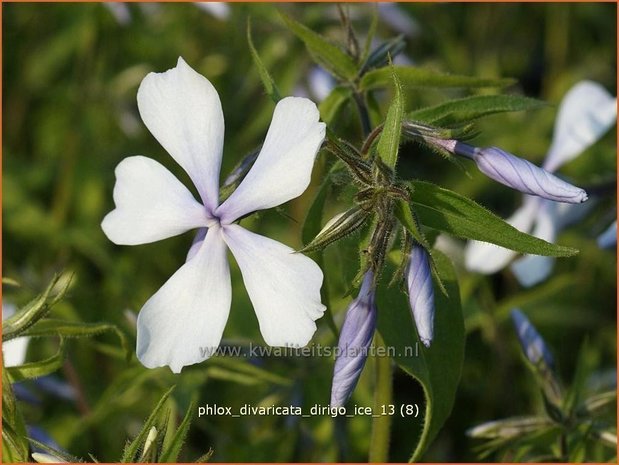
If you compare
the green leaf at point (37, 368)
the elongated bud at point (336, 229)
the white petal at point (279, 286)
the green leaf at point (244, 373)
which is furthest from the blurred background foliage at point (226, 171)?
the elongated bud at point (336, 229)

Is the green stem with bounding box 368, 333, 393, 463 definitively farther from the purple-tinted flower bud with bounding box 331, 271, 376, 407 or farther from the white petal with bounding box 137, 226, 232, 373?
the white petal with bounding box 137, 226, 232, 373

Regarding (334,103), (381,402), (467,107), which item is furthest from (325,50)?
(381,402)

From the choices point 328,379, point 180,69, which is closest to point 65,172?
point 328,379

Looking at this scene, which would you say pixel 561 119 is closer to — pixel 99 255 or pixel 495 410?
pixel 495 410

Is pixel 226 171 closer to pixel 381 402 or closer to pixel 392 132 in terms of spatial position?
pixel 381 402

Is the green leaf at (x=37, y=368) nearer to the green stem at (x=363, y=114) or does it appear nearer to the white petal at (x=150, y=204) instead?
the white petal at (x=150, y=204)
